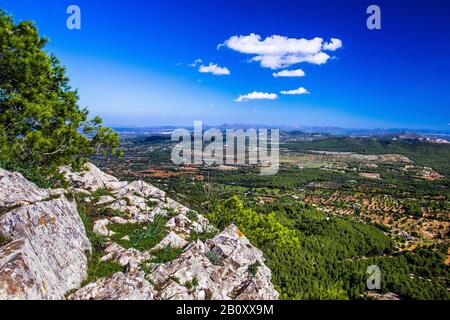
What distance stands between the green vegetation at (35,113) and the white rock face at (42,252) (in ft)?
15.3

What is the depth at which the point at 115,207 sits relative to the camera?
19781mm

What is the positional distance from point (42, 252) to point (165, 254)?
5.26 metres

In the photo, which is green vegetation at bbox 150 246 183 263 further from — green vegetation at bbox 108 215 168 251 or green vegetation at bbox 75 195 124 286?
green vegetation at bbox 75 195 124 286

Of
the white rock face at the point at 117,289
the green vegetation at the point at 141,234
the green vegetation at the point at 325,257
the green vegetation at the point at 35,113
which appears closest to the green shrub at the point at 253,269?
the green vegetation at the point at 325,257

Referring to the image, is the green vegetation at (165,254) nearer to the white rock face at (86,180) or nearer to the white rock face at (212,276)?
the white rock face at (212,276)

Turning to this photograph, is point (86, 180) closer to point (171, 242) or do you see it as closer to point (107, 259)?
point (171, 242)

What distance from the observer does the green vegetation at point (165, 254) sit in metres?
13.6

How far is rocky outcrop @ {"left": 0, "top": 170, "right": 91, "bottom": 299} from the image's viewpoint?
8.39 meters

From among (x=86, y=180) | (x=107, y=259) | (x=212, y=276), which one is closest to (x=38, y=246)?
(x=107, y=259)

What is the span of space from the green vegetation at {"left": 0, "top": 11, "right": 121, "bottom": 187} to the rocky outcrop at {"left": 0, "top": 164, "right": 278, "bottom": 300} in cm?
252

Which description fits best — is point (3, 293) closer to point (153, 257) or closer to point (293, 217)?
point (153, 257)

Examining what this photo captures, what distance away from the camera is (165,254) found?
46.6 feet

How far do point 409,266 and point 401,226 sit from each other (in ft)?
123

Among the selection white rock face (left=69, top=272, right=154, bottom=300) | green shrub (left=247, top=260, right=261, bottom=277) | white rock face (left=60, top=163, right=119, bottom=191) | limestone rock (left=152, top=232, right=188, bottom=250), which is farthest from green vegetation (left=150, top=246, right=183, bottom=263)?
white rock face (left=60, top=163, right=119, bottom=191)
